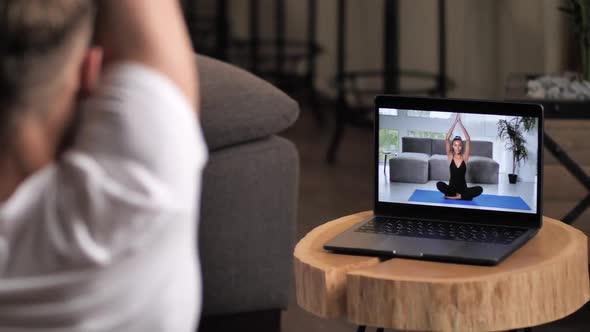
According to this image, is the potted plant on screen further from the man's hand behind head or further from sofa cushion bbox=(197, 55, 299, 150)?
the man's hand behind head

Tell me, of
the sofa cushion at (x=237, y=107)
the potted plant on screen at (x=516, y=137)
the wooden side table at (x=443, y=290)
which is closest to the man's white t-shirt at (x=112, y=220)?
the wooden side table at (x=443, y=290)

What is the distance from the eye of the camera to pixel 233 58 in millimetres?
7297

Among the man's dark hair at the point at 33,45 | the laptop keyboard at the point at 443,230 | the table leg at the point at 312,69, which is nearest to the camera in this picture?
the man's dark hair at the point at 33,45

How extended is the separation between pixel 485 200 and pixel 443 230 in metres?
0.09

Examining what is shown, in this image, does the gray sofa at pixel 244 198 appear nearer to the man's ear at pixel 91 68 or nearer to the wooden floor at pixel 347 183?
the wooden floor at pixel 347 183

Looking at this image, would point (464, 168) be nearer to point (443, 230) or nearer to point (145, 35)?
point (443, 230)

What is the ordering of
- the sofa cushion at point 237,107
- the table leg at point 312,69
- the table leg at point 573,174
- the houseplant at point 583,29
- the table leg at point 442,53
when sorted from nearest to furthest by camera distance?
the sofa cushion at point 237,107, the table leg at point 573,174, the houseplant at point 583,29, the table leg at point 442,53, the table leg at point 312,69

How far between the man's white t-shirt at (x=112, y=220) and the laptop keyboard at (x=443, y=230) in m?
0.99

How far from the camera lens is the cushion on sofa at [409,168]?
1872mm

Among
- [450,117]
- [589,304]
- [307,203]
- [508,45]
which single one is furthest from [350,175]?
[450,117]

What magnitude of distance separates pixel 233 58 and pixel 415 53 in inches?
68.3

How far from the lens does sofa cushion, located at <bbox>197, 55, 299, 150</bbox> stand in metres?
2.26

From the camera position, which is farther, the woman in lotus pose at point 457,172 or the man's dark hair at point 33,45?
the woman in lotus pose at point 457,172

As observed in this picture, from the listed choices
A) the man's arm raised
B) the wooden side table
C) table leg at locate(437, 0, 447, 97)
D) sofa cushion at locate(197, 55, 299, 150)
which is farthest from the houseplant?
the man's arm raised
